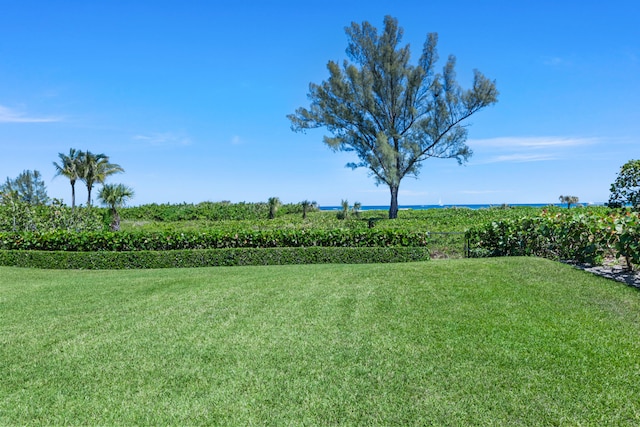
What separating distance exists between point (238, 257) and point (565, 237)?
333 inches

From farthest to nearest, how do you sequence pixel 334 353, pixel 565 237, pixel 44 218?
1. pixel 44 218
2. pixel 565 237
3. pixel 334 353

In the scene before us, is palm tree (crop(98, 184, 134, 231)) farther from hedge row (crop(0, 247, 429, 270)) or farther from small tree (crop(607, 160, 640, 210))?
small tree (crop(607, 160, 640, 210))

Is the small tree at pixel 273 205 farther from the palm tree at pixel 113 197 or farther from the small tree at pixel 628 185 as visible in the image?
the small tree at pixel 628 185

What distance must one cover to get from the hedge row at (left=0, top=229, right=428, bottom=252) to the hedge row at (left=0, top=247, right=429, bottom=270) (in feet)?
1.53

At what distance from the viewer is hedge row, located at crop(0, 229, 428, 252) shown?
41.8ft

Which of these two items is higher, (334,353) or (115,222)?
(115,222)

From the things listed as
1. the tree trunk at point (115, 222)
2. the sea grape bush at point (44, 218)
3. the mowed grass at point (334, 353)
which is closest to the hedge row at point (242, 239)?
the sea grape bush at point (44, 218)

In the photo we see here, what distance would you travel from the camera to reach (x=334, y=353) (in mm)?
4699

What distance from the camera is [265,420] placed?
11.3ft

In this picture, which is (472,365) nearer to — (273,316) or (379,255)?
(273,316)

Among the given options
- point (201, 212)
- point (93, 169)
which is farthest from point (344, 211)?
point (93, 169)

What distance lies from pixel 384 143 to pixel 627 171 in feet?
52.1

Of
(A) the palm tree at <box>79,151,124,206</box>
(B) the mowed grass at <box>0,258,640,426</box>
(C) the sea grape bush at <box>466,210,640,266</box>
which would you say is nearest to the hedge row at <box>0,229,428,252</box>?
(C) the sea grape bush at <box>466,210,640,266</box>

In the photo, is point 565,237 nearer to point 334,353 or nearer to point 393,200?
point 334,353
